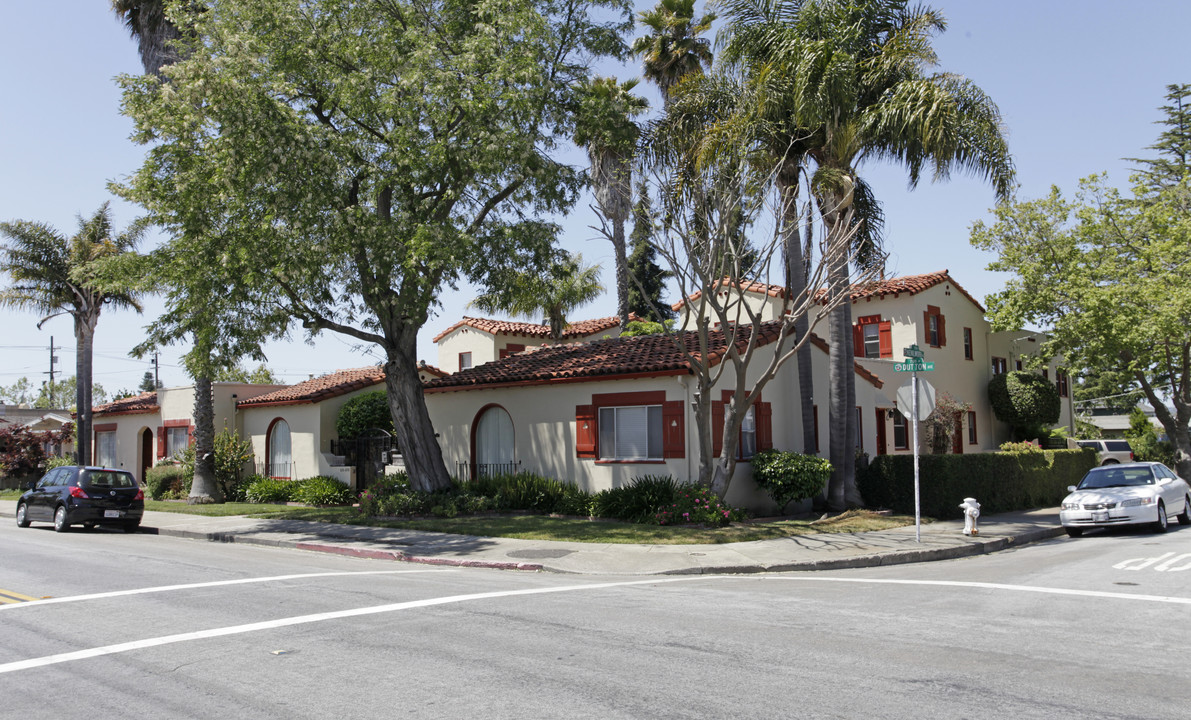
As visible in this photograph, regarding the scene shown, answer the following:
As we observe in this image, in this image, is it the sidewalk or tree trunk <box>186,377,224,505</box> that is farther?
tree trunk <box>186,377,224,505</box>

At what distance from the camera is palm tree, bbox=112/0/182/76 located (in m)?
25.6

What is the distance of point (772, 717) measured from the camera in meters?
5.39

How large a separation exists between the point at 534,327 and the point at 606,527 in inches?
999

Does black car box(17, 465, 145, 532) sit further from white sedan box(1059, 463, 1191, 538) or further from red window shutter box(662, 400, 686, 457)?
white sedan box(1059, 463, 1191, 538)

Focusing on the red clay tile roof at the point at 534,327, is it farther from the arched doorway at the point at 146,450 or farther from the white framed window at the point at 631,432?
the white framed window at the point at 631,432

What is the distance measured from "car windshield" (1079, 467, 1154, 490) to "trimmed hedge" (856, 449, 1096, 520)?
111 inches

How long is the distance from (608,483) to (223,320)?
9.11 metres

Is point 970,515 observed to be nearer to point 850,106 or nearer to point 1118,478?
point 1118,478

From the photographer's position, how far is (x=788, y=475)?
18516 mm

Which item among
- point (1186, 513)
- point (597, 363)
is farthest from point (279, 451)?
point (1186, 513)

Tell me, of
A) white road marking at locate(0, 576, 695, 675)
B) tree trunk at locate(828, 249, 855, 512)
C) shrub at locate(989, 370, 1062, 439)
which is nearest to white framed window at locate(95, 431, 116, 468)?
tree trunk at locate(828, 249, 855, 512)

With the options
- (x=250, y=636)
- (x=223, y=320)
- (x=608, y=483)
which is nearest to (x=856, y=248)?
(x=608, y=483)

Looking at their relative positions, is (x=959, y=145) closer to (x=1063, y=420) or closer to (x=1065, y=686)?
(x=1065, y=686)

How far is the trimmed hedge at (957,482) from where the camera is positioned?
20406 millimetres
